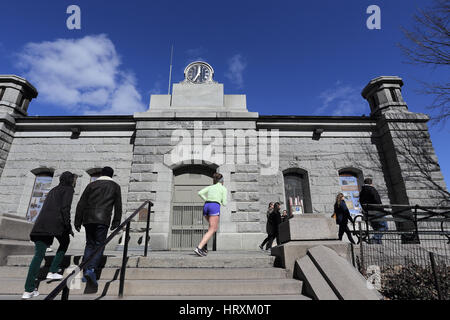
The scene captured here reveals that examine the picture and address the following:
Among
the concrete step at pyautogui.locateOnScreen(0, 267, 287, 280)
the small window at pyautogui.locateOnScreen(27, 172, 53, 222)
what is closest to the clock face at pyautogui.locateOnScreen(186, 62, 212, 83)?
the small window at pyautogui.locateOnScreen(27, 172, 53, 222)

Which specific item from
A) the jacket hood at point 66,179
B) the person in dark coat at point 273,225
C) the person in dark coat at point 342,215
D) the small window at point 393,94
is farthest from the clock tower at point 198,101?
the small window at point 393,94

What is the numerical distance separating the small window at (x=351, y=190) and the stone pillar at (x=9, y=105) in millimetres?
14075

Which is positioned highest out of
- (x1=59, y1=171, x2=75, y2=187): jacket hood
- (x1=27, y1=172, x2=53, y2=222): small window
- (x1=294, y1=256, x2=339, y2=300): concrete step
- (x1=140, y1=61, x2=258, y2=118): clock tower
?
(x1=140, y1=61, x2=258, y2=118): clock tower

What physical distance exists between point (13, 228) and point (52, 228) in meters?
2.67

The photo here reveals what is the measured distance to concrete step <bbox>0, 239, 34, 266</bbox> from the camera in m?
4.73

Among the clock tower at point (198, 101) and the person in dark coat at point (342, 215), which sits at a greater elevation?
the clock tower at point (198, 101)

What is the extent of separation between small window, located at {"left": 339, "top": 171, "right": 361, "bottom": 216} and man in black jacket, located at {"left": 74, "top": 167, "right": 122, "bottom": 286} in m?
8.93

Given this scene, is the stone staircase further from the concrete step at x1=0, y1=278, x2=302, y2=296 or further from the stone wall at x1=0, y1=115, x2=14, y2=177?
the stone wall at x1=0, y1=115, x2=14, y2=177

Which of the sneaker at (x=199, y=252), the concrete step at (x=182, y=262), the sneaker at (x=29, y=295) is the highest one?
the sneaker at (x=199, y=252)

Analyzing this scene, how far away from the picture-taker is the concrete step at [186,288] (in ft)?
12.0

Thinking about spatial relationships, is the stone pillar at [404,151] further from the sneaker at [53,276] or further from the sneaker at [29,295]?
the sneaker at [29,295]

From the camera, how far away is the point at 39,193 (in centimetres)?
993

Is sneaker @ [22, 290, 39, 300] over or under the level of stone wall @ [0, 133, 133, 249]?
under
